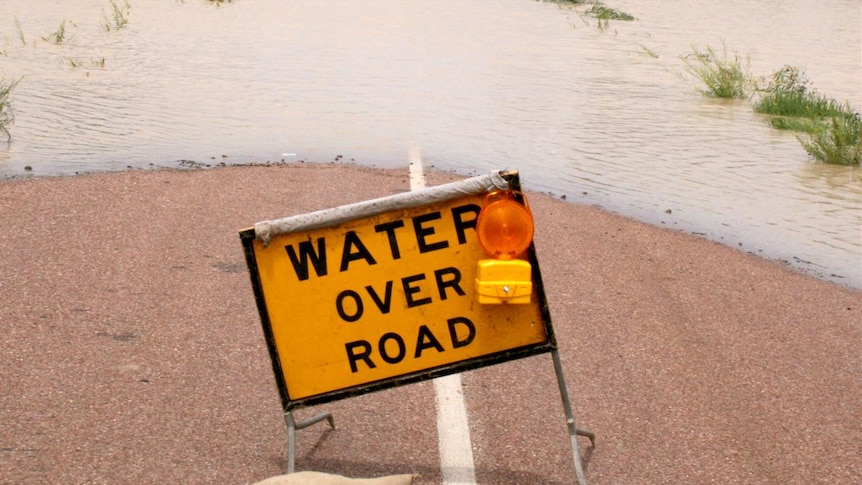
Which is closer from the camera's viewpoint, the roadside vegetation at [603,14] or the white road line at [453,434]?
the white road line at [453,434]

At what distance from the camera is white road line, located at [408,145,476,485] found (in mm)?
5297

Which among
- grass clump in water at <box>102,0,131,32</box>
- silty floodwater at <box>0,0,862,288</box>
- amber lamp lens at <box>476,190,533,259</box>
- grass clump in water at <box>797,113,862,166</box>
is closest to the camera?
amber lamp lens at <box>476,190,533,259</box>

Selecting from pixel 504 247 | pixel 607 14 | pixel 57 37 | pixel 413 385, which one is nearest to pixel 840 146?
pixel 413 385

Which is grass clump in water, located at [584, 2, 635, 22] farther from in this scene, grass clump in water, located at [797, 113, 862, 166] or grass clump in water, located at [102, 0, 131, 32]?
grass clump in water, located at [797, 113, 862, 166]

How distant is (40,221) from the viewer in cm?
945

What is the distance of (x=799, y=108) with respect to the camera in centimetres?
1962

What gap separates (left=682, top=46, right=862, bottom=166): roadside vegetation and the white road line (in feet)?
35.1

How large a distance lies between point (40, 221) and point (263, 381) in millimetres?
3871

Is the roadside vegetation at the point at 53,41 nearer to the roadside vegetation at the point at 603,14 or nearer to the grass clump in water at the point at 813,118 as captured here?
the grass clump in water at the point at 813,118

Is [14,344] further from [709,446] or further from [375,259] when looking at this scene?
[709,446]

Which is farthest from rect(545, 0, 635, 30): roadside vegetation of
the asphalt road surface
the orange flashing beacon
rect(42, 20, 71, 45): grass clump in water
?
the orange flashing beacon

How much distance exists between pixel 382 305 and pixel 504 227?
2.13 ft

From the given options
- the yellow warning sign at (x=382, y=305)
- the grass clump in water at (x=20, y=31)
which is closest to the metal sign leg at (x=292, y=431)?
the yellow warning sign at (x=382, y=305)

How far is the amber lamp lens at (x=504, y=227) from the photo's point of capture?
5.04m
